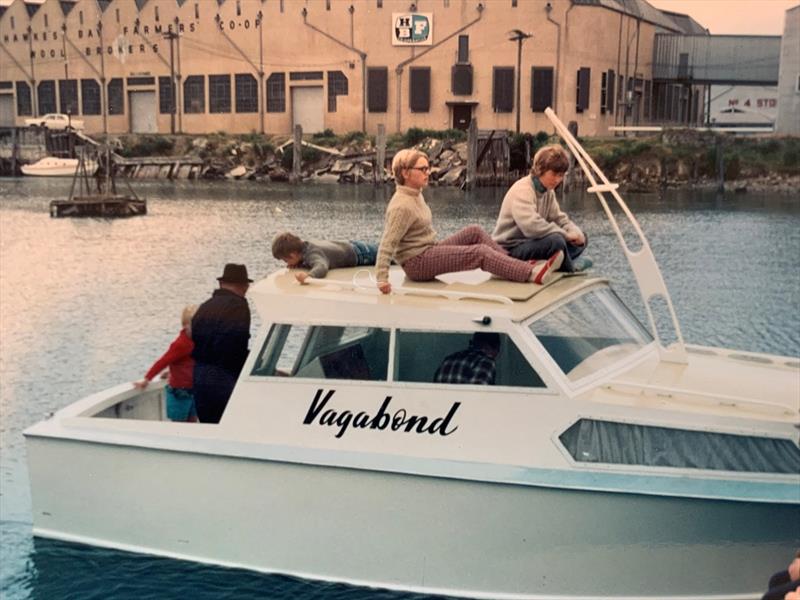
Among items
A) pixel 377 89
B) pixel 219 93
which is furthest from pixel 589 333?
pixel 219 93

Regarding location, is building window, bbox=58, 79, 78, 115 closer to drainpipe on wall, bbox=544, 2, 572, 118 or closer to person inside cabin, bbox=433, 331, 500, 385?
drainpipe on wall, bbox=544, 2, 572, 118

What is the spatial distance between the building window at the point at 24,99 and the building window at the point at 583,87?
2185 inches

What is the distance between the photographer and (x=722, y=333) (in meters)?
24.2

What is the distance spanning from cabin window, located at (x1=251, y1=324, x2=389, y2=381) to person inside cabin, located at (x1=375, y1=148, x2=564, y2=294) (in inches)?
19.5

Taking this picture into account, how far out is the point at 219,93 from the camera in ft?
306

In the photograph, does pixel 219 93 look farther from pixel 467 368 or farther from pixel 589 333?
pixel 467 368

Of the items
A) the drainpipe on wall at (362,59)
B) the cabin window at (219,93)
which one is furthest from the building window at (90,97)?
the drainpipe on wall at (362,59)

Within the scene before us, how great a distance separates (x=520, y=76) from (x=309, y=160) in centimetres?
1868

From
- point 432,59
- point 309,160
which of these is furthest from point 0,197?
point 432,59

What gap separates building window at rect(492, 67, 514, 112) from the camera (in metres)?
82.8

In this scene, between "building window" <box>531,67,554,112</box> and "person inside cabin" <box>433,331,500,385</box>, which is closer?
"person inside cabin" <box>433,331,500,385</box>

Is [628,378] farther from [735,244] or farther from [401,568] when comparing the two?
[735,244]

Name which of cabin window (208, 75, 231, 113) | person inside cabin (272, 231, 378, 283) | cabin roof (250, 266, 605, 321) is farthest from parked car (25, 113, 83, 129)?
cabin roof (250, 266, 605, 321)

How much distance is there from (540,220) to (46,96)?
104 m
